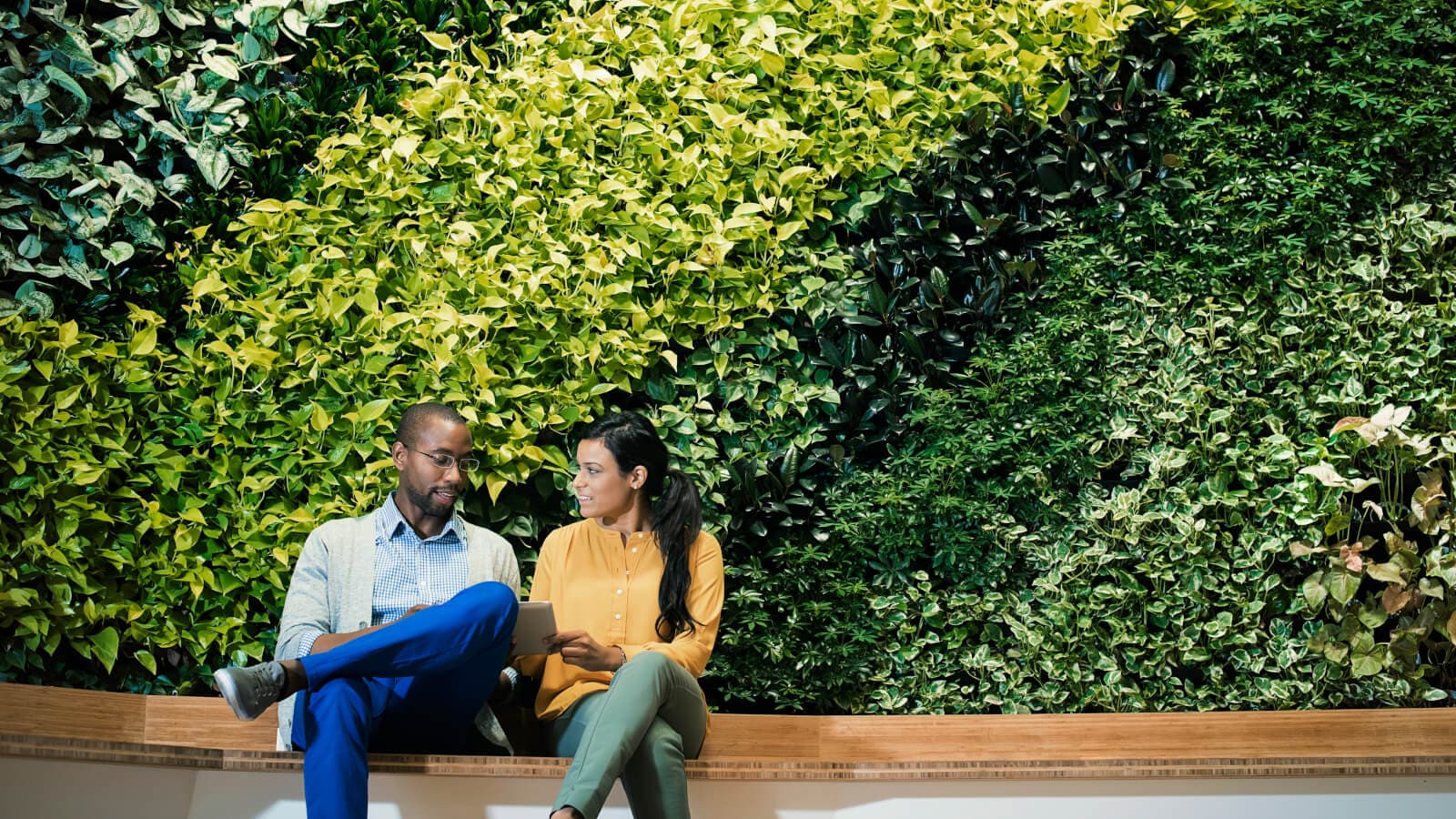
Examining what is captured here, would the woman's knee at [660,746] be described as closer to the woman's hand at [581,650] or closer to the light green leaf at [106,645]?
the woman's hand at [581,650]

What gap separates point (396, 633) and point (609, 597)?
533mm

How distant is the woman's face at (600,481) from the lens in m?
2.73

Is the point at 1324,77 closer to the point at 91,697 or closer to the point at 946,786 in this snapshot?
the point at 946,786

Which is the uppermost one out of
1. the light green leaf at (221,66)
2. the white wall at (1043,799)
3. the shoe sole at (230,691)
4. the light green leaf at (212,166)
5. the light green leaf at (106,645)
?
the light green leaf at (221,66)

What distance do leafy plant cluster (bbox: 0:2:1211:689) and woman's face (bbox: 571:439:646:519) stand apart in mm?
325

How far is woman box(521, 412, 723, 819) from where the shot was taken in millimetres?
2525

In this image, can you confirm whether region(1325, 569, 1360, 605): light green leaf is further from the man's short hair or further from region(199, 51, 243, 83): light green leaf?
region(199, 51, 243, 83): light green leaf

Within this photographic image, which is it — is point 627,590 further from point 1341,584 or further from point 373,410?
point 1341,584

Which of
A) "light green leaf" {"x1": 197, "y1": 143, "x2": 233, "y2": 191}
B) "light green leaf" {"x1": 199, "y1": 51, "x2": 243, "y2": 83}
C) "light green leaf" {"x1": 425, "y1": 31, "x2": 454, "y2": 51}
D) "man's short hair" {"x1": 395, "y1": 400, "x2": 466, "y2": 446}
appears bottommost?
"man's short hair" {"x1": 395, "y1": 400, "x2": 466, "y2": 446}

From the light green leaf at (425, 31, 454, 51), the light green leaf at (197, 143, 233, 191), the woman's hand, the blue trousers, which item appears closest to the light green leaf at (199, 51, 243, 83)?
the light green leaf at (197, 143, 233, 191)

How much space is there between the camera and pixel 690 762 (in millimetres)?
2541

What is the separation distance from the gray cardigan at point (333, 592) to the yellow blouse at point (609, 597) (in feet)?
0.49

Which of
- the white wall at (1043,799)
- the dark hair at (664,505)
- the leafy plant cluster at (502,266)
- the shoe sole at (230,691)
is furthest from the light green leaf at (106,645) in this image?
the dark hair at (664,505)

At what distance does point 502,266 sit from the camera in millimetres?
3098
